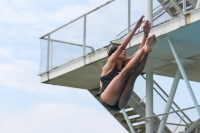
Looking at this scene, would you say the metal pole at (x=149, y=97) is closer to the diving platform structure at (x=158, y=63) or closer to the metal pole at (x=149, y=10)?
the diving platform structure at (x=158, y=63)

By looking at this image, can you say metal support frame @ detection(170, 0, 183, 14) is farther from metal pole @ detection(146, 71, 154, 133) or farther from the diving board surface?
metal pole @ detection(146, 71, 154, 133)

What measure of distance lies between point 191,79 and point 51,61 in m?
4.81

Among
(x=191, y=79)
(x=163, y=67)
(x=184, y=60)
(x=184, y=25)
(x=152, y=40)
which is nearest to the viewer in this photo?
(x=152, y=40)

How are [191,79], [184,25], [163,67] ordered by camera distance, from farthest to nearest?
[191,79] → [163,67] → [184,25]

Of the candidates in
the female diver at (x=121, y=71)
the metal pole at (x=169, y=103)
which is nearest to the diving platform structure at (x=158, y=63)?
the metal pole at (x=169, y=103)

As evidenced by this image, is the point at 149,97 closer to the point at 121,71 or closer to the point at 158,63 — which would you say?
the point at 158,63

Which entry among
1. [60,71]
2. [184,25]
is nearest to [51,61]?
[60,71]

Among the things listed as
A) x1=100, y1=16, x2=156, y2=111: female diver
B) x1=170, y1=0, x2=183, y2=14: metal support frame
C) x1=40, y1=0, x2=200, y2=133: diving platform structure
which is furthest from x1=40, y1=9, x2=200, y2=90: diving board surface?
x1=100, y1=16, x2=156, y2=111: female diver

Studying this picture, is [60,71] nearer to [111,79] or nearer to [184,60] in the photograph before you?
[184,60]

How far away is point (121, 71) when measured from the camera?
317 inches

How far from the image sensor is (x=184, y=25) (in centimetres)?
1325

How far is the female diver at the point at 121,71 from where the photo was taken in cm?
788

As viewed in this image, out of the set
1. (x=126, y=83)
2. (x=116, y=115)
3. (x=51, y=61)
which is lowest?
(x=126, y=83)

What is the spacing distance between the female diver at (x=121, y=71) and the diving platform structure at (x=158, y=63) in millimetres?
5061
